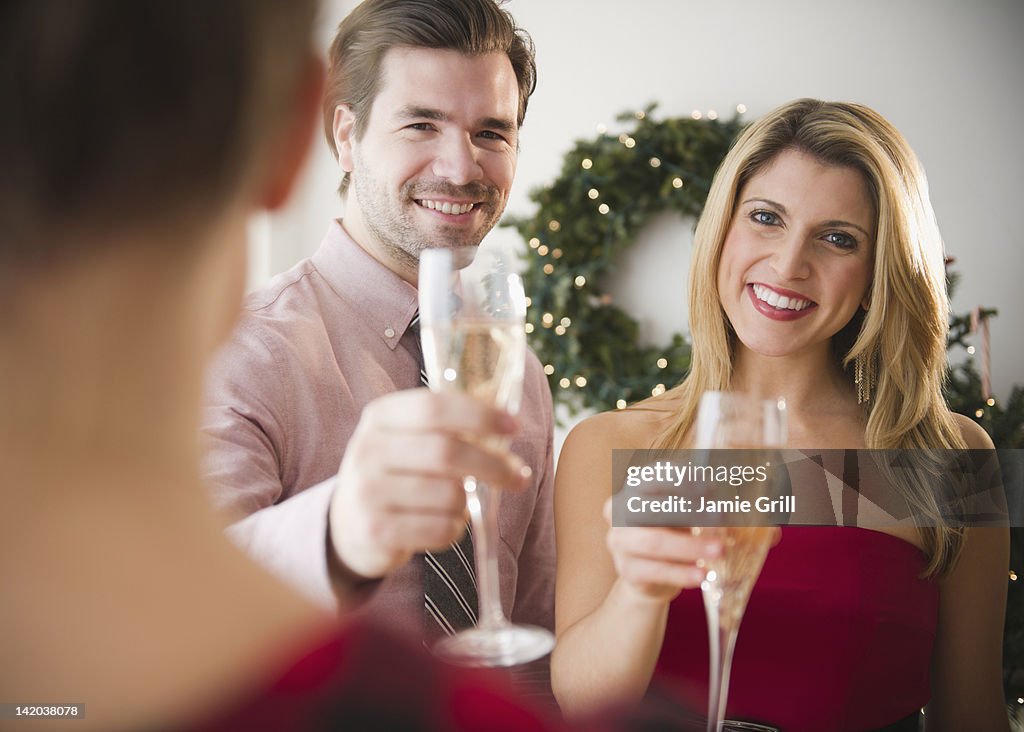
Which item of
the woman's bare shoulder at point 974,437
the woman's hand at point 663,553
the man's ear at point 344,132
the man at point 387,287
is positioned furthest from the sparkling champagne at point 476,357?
the woman's bare shoulder at point 974,437

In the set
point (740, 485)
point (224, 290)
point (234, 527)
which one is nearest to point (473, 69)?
point (234, 527)

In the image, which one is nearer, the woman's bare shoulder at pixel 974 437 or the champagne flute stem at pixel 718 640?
the champagne flute stem at pixel 718 640

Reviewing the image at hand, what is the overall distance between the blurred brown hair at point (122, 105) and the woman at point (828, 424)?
1.27 metres

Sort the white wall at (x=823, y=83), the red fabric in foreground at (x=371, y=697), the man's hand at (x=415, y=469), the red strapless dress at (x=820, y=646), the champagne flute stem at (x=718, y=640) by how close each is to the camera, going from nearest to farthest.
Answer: the red fabric in foreground at (x=371, y=697) → the man's hand at (x=415, y=469) → the champagne flute stem at (x=718, y=640) → the red strapless dress at (x=820, y=646) → the white wall at (x=823, y=83)

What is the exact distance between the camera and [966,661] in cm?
176

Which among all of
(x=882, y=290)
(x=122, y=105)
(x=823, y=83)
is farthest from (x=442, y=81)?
(x=823, y=83)

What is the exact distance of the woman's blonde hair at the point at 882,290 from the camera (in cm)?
186

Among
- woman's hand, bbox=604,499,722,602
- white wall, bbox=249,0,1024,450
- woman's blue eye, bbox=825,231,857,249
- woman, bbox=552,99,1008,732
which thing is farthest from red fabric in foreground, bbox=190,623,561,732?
white wall, bbox=249,0,1024,450

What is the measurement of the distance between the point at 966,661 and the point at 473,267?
1.35 m

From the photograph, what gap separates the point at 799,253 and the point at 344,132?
987 millimetres

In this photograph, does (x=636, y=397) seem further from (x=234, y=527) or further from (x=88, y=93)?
(x=88, y=93)

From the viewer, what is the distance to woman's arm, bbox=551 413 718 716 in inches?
37.9

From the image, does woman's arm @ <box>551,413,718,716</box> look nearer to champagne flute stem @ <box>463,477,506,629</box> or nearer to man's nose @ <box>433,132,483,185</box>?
champagne flute stem @ <box>463,477,506,629</box>

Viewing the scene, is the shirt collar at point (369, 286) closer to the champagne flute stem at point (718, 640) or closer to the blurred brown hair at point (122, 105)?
the champagne flute stem at point (718, 640)
